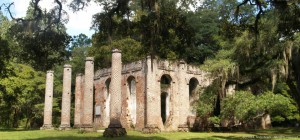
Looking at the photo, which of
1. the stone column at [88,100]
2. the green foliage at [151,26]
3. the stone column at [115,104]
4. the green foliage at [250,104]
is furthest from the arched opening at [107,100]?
the green foliage at [151,26]

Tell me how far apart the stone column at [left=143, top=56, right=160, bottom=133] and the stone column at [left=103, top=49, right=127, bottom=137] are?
328 centimetres

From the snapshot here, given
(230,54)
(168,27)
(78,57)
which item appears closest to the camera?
(168,27)

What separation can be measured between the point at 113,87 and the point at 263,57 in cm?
991

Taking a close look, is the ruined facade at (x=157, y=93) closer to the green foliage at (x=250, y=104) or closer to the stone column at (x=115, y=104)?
the green foliage at (x=250, y=104)

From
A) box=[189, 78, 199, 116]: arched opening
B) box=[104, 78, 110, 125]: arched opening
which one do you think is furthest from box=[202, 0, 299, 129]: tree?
box=[104, 78, 110, 125]: arched opening

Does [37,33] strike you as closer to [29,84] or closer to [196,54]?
[29,84]

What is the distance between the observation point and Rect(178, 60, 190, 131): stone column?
28.4m

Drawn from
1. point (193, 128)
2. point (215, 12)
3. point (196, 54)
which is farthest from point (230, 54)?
point (215, 12)

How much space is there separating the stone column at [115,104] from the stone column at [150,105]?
3.28 meters

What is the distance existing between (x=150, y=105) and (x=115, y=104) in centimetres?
489

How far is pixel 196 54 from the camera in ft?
129

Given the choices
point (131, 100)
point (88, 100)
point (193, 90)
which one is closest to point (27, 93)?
point (131, 100)

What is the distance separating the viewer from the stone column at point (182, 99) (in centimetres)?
2839

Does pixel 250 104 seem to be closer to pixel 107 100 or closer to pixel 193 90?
pixel 193 90
